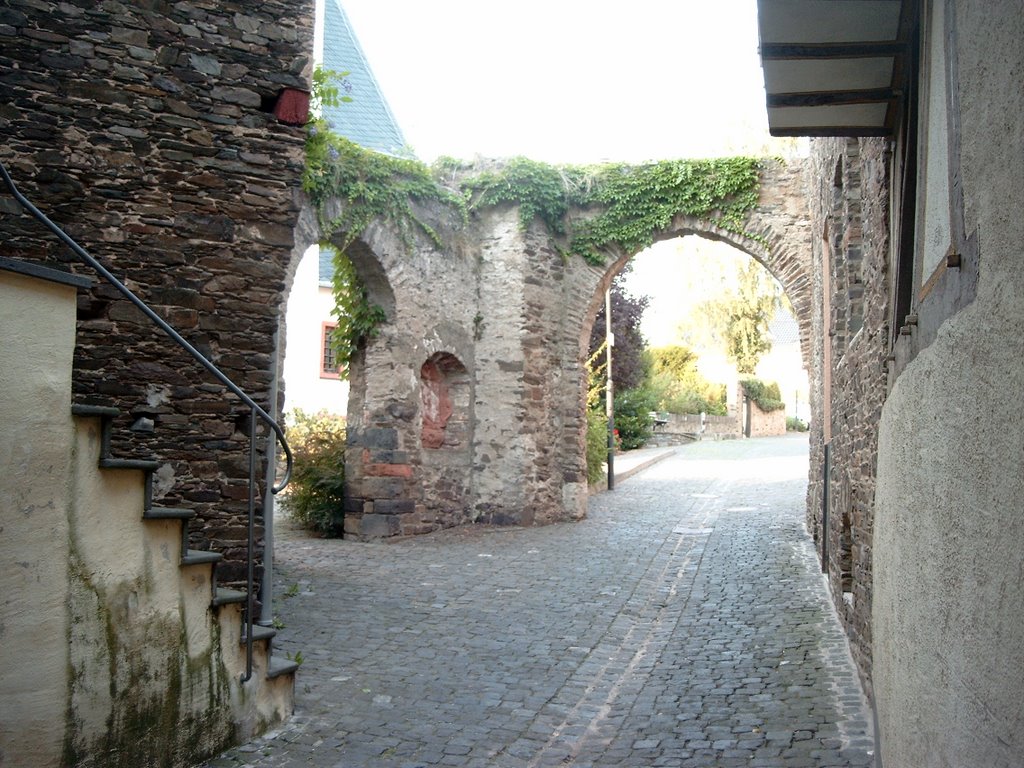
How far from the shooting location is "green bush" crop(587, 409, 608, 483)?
54.3 feet

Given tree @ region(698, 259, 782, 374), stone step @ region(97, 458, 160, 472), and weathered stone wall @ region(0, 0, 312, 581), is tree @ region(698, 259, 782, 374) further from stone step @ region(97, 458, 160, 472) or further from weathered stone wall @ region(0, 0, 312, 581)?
stone step @ region(97, 458, 160, 472)

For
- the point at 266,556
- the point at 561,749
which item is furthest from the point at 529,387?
the point at 561,749

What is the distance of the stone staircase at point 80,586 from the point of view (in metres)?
3.91

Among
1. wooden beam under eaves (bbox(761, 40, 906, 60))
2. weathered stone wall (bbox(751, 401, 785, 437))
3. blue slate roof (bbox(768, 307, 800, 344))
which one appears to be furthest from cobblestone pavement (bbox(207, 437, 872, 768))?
blue slate roof (bbox(768, 307, 800, 344))

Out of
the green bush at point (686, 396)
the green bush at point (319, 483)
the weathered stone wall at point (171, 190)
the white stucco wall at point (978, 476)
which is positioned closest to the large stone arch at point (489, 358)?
the green bush at point (319, 483)

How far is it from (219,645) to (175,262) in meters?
2.97

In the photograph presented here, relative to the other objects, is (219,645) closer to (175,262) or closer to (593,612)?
(175,262)

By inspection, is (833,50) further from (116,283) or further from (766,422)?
(766,422)

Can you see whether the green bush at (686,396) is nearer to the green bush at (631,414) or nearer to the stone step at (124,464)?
the green bush at (631,414)

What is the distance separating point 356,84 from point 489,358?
13887 millimetres

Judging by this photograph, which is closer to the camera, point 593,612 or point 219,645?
point 219,645

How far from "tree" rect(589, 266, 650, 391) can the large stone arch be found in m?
10.4

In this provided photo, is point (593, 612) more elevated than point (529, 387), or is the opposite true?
point (529, 387)

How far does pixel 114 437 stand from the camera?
6582 mm
